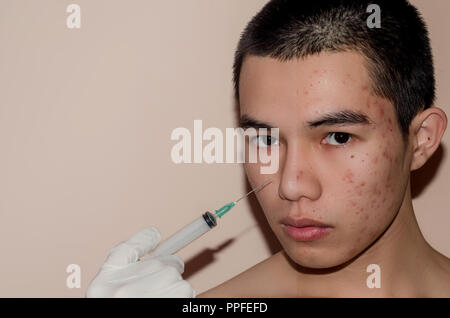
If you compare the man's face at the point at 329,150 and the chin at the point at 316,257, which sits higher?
the man's face at the point at 329,150

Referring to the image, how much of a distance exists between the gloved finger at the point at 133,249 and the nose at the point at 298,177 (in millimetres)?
373

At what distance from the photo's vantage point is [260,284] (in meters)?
1.50

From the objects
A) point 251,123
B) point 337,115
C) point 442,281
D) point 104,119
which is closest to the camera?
point 337,115

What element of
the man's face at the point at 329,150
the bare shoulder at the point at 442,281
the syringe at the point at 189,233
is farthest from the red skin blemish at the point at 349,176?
the bare shoulder at the point at 442,281

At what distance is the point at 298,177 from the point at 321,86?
204 mm

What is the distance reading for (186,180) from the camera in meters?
1.73

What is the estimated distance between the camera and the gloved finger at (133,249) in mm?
1303

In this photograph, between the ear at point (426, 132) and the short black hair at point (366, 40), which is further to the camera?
the ear at point (426, 132)

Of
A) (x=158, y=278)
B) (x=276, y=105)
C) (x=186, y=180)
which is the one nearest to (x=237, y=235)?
(x=186, y=180)

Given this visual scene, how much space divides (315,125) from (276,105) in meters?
0.10

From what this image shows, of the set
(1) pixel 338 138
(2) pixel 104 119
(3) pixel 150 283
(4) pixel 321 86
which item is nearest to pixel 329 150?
(1) pixel 338 138

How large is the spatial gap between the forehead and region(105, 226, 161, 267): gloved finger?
442 millimetres

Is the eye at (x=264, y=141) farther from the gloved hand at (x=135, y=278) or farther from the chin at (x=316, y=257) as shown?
the gloved hand at (x=135, y=278)

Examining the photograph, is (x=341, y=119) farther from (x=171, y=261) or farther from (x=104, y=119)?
(x=104, y=119)
